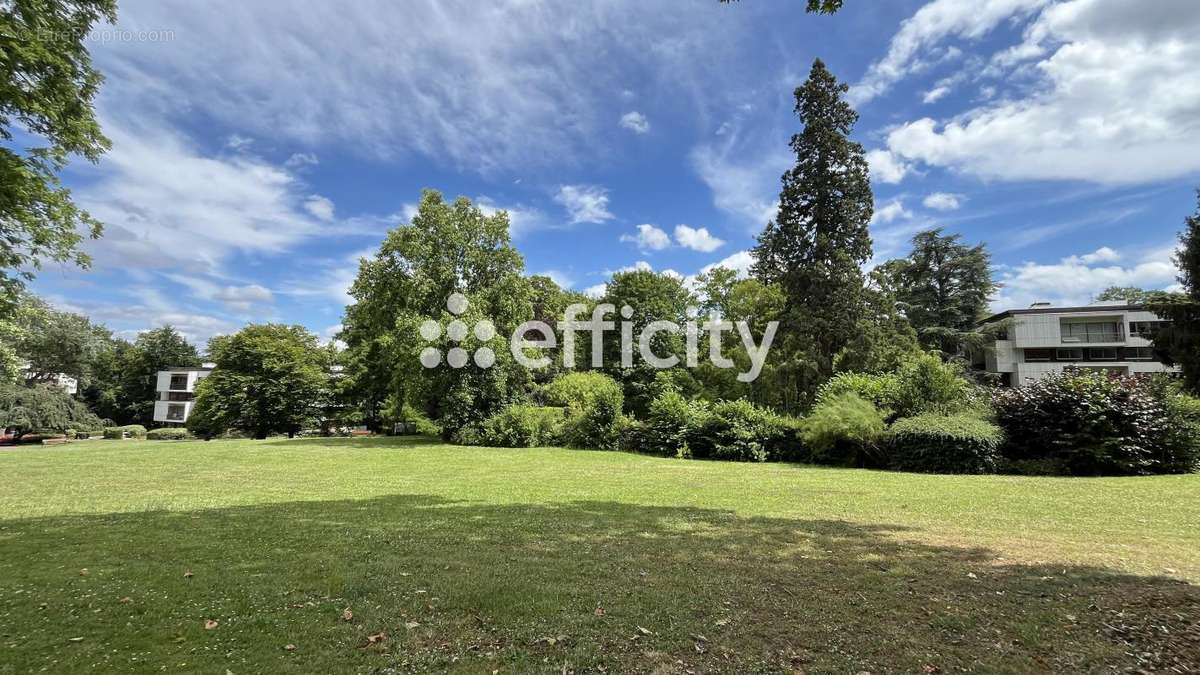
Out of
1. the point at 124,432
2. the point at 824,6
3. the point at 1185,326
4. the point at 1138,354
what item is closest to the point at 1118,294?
the point at 1138,354

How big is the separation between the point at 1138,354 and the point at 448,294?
167 feet

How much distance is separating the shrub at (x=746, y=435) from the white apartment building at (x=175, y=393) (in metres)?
66.4

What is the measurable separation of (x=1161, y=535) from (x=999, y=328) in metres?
43.5

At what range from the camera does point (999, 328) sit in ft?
142

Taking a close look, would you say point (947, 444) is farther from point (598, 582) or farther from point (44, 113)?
point (44, 113)

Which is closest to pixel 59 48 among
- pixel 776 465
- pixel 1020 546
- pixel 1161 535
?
pixel 1020 546

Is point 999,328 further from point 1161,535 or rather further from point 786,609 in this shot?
point 786,609

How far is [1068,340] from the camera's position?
43.9 meters

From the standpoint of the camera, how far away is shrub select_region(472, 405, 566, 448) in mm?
24812

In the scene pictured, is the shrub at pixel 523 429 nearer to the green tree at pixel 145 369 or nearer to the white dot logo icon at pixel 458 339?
the white dot logo icon at pixel 458 339

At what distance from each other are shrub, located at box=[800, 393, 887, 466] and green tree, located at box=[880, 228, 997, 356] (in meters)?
29.0
